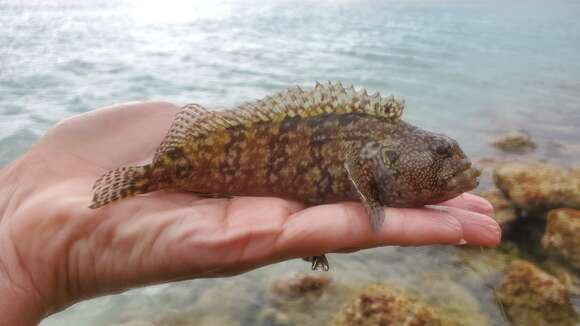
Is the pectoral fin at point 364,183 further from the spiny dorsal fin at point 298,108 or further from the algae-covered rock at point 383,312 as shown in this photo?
the algae-covered rock at point 383,312

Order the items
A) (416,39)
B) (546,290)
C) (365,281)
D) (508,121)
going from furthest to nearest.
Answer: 1. (416,39)
2. (508,121)
3. (365,281)
4. (546,290)

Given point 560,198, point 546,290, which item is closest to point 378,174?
point 546,290

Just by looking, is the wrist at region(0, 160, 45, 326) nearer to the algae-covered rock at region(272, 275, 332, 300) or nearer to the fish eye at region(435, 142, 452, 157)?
the fish eye at region(435, 142, 452, 157)

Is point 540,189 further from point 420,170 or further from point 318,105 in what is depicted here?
point 318,105

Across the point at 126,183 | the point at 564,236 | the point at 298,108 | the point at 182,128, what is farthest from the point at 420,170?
the point at 564,236

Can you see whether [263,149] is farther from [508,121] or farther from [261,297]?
[508,121]
